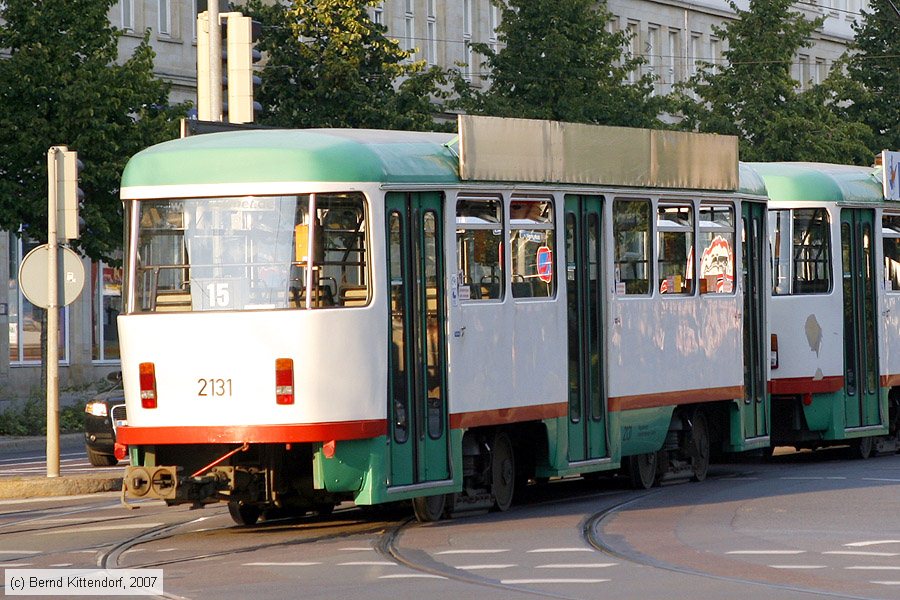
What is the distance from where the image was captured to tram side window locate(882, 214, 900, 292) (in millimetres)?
23266

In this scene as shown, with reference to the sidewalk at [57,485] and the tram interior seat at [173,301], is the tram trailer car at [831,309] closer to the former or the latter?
the sidewalk at [57,485]

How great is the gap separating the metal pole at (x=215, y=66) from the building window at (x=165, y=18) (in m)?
26.4

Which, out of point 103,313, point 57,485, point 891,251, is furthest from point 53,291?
point 103,313

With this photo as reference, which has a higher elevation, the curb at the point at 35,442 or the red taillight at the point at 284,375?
the red taillight at the point at 284,375

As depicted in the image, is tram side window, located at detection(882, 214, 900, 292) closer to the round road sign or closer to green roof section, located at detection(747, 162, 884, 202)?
green roof section, located at detection(747, 162, 884, 202)

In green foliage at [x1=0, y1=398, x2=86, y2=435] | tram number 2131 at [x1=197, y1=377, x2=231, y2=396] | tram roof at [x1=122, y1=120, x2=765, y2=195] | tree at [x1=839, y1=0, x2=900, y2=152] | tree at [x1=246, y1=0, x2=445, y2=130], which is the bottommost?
green foliage at [x1=0, y1=398, x2=86, y2=435]

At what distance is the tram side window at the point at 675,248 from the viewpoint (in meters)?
18.4

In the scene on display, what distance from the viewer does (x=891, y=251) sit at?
924 inches

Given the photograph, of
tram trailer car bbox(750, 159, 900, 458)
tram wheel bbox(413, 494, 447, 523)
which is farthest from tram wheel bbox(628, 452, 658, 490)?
tram wheel bbox(413, 494, 447, 523)

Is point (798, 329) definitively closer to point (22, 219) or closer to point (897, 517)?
point (897, 517)

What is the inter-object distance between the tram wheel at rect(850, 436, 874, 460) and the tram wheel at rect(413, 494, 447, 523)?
853 cm

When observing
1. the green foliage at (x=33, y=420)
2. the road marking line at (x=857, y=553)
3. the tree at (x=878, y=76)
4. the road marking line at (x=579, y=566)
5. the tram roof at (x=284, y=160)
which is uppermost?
the tree at (x=878, y=76)

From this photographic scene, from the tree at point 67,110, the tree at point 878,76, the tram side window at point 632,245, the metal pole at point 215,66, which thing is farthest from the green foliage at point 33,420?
the tree at point 878,76

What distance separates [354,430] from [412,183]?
6.38 feet
